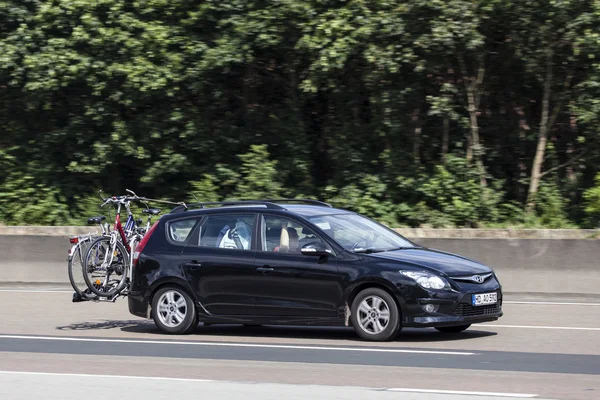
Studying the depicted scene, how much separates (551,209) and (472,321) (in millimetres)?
7475

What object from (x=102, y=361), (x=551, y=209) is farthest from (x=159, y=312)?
(x=551, y=209)

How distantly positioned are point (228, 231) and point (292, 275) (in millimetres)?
1112

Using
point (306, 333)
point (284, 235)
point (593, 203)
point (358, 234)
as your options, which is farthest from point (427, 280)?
point (593, 203)

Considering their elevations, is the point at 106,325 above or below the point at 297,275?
below

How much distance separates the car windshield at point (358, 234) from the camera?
1174 cm

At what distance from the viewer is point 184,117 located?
2086 centimetres

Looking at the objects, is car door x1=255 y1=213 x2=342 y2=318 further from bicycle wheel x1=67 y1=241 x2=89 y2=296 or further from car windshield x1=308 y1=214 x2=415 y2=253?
bicycle wheel x1=67 y1=241 x2=89 y2=296

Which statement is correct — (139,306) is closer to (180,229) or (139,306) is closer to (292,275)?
(180,229)

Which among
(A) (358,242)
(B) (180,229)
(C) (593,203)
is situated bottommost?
(A) (358,242)

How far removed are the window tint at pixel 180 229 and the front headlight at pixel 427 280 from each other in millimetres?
2893

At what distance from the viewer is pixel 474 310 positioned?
36.6ft

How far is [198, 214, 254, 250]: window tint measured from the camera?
12.2 metres

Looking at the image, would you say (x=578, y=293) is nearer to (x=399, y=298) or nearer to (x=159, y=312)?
(x=399, y=298)

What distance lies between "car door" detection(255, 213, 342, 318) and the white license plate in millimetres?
1426
